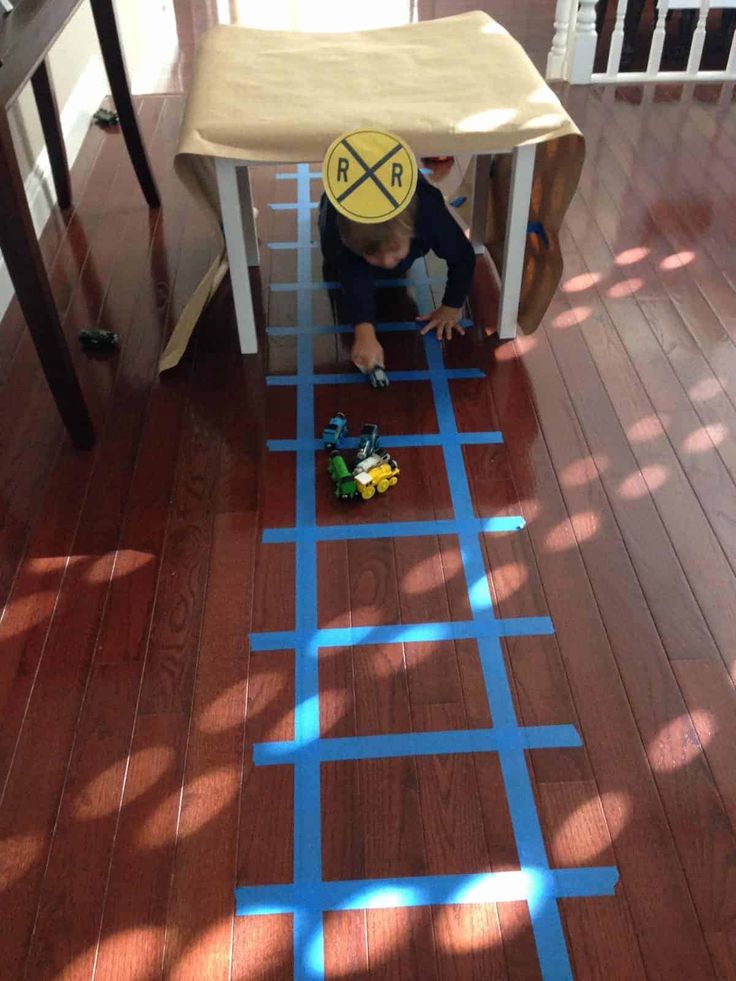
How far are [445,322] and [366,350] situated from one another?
24 centimetres

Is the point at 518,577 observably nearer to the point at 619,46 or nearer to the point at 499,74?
the point at 499,74

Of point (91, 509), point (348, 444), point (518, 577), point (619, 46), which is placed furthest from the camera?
point (619, 46)

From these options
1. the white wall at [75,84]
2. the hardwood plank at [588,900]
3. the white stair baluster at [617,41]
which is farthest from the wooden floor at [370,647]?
the white stair baluster at [617,41]

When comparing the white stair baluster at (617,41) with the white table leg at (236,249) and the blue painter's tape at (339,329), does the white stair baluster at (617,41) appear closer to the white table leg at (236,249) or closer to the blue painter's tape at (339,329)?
the blue painter's tape at (339,329)

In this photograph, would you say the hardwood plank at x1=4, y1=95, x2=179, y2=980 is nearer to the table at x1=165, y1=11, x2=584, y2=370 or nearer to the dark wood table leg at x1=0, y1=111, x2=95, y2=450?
the dark wood table leg at x1=0, y1=111, x2=95, y2=450

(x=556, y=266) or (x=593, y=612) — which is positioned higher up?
(x=556, y=266)

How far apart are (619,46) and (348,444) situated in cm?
241

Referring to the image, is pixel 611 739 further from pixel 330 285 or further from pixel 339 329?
pixel 330 285

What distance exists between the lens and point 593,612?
60.2 inches

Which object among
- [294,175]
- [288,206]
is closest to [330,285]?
[288,206]

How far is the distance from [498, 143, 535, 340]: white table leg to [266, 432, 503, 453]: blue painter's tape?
1.23 feet

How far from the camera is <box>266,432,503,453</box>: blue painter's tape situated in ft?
6.14

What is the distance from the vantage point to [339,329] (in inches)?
86.9

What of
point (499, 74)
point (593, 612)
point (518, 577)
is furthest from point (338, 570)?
point (499, 74)
